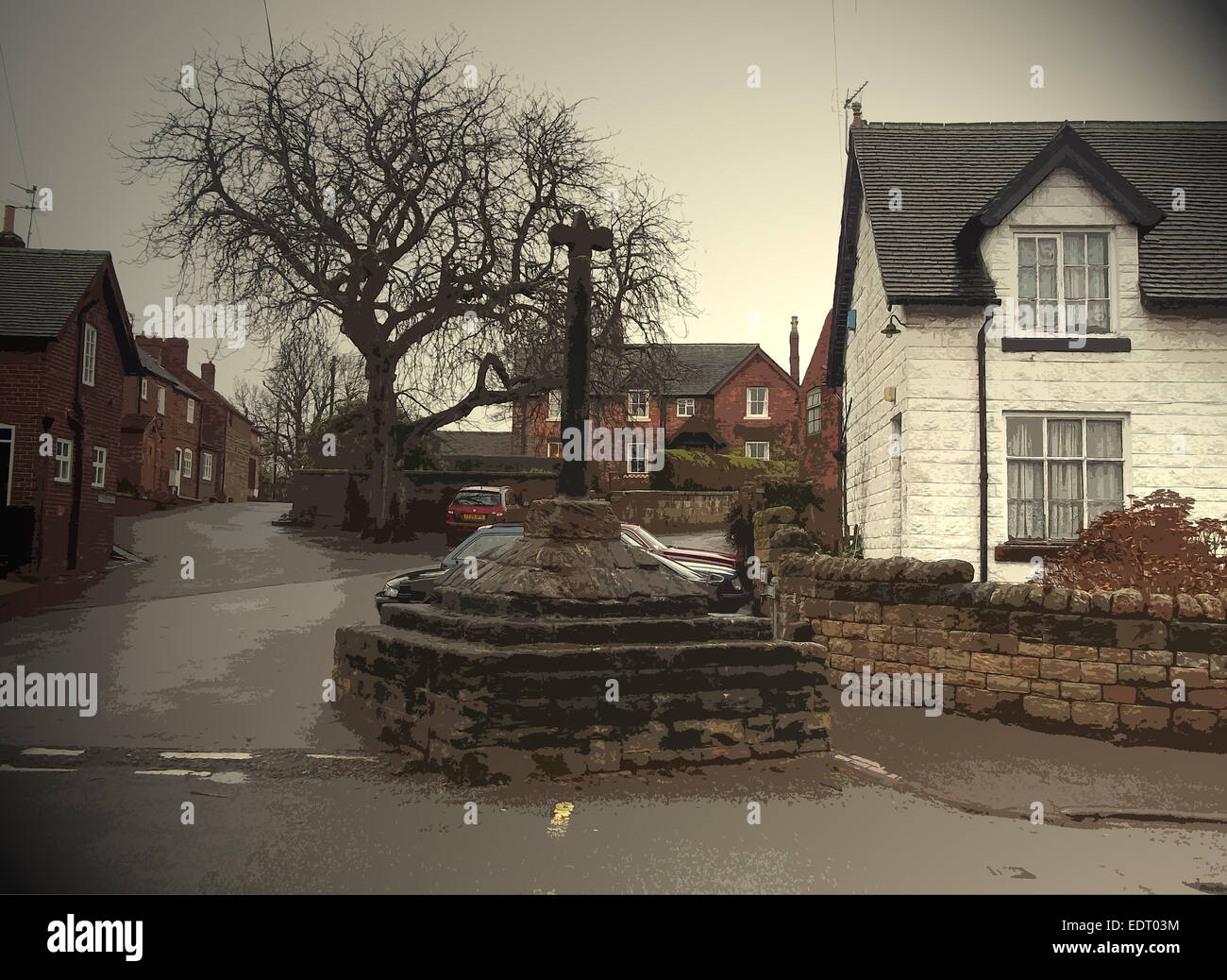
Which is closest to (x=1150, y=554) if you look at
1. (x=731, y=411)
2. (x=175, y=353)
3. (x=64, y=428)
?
(x=64, y=428)

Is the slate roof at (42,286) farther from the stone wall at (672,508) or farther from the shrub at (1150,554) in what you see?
the shrub at (1150,554)

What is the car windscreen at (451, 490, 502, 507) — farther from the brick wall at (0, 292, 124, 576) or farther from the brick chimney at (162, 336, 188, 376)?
the brick chimney at (162, 336, 188, 376)

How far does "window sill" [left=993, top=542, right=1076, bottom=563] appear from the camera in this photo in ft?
42.2

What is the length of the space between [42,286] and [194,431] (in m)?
27.7

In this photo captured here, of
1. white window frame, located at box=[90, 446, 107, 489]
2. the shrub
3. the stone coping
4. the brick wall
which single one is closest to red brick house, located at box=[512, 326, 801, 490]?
white window frame, located at box=[90, 446, 107, 489]

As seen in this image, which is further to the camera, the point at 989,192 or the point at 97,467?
the point at 97,467

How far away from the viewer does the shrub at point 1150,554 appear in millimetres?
8242

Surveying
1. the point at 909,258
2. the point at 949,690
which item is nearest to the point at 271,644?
the point at 949,690

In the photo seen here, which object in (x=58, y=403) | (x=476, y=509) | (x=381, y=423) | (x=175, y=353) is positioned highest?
(x=175, y=353)

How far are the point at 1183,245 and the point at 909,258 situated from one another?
14.0ft

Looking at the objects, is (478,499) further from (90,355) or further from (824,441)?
(90,355)

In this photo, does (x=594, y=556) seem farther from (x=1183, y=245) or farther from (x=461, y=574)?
(x=1183, y=245)

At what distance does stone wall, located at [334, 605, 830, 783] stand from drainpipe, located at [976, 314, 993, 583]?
25.1 feet

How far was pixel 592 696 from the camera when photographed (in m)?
5.78
